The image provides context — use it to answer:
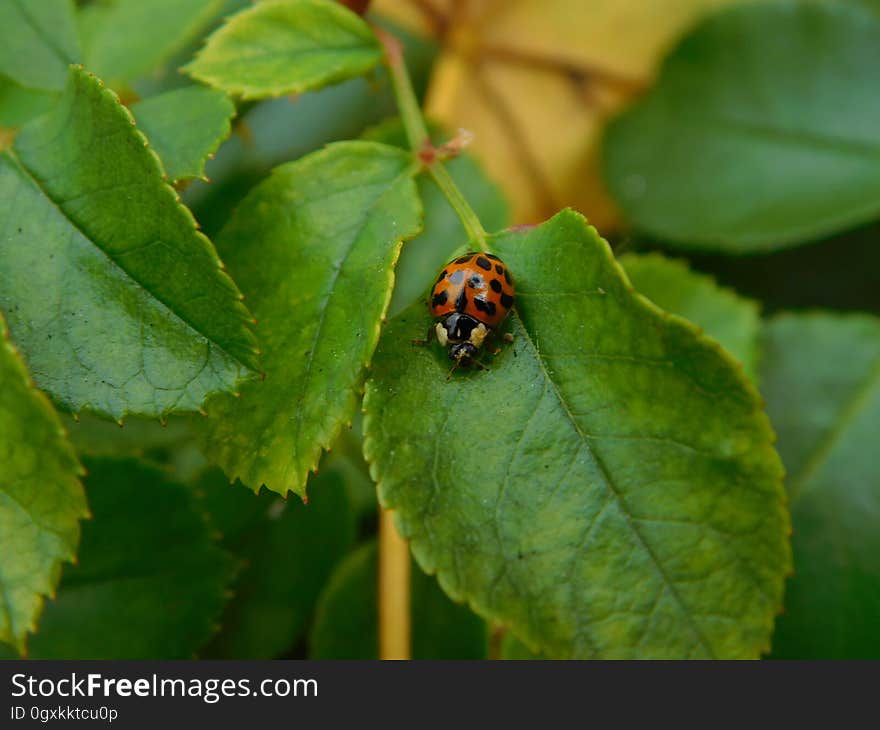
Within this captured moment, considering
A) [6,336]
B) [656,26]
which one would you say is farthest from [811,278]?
[6,336]

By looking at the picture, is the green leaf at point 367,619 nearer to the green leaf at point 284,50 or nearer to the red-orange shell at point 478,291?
the red-orange shell at point 478,291

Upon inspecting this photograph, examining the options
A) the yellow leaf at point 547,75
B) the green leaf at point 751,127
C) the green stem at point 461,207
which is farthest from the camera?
the yellow leaf at point 547,75

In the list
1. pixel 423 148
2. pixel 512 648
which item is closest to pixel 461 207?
pixel 423 148

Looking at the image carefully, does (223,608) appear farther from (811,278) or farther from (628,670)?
(811,278)

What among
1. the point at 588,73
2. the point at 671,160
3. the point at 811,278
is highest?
the point at 588,73

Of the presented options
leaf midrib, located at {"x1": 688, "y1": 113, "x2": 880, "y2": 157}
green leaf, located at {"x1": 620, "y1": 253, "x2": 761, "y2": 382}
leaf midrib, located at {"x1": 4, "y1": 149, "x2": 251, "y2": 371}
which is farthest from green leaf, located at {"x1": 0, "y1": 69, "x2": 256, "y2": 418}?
leaf midrib, located at {"x1": 688, "y1": 113, "x2": 880, "y2": 157}

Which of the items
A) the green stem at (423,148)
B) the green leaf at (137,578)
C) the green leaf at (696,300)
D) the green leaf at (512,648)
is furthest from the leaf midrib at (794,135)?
the green leaf at (137,578)

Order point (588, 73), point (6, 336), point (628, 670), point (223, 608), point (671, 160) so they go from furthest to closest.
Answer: point (588, 73) < point (671, 160) < point (223, 608) < point (628, 670) < point (6, 336)

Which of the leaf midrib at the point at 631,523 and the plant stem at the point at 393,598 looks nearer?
the leaf midrib at the point at 631,523
